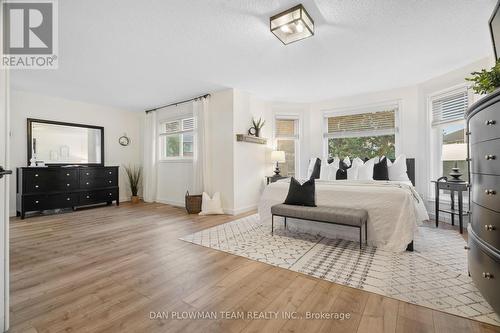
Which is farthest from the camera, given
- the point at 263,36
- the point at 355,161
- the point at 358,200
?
the point at 355,161

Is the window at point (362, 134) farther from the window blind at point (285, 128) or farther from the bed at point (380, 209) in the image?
the bed at point (380, 209)

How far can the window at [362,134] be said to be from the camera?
4547 mm

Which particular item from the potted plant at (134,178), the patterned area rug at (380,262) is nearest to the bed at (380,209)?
the patterned area rug at (380,262)

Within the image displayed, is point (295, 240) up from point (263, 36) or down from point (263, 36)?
down

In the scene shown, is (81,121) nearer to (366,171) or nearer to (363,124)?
(366,171)

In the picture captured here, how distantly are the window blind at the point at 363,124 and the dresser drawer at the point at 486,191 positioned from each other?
10.6 ft

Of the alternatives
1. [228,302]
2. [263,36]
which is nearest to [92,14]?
[263,36]

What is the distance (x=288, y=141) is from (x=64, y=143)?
505cm

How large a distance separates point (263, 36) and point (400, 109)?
3369 mm

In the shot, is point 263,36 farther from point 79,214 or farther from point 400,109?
point 79,214

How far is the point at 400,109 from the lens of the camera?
4.36 metres

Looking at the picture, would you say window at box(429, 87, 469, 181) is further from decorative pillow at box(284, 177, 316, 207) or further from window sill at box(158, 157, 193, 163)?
window sill at box(158, 157, 193, 163)

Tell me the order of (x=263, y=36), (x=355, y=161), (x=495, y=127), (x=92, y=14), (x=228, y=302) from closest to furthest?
(x=495, y=127) < (x=228, y=302) < (x=92, y=14) < (x=263, y=36) < (x=355, y=161)

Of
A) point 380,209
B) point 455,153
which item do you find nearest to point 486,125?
point 380,209
